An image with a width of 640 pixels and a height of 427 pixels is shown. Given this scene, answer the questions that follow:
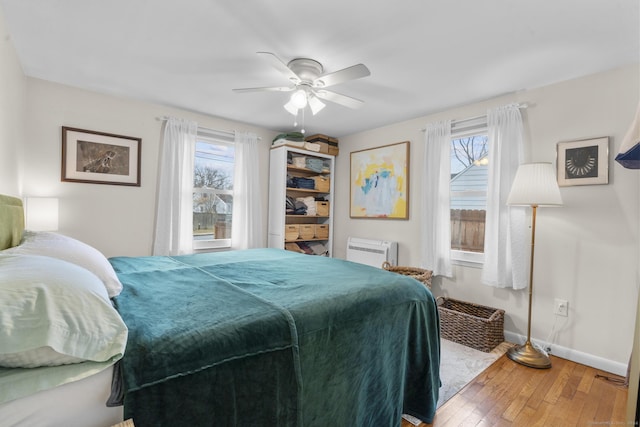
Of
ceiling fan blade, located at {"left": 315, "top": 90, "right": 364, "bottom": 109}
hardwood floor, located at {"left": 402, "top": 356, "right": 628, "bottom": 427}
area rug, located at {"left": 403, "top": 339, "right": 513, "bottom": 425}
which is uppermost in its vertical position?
ceiling fan blade, located at {"left": 315, "top": 90, "right": 364, "bottom": 109}

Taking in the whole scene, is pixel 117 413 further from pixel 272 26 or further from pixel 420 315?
pixel 272 26

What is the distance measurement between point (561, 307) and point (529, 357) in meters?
0.52

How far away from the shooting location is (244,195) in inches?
145

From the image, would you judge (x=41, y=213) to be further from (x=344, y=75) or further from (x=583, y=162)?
(x=583, y=162)

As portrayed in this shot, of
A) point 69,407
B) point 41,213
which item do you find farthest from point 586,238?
point 41,213

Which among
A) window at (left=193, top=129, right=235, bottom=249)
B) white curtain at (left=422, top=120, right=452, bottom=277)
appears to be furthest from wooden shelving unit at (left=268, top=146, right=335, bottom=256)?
white curtain at (left=422, top=120, right=452, bottom=277)

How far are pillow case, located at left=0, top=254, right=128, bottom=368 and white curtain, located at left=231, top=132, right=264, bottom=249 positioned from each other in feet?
9.00

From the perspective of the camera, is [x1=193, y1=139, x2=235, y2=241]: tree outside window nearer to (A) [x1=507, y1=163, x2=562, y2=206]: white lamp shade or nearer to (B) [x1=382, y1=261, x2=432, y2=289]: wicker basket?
(B) [x1=382, y1=261, x2=432, y2=289]: wicker basket

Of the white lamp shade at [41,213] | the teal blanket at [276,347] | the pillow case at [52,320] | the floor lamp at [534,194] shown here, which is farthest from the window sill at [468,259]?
the white lamp shade at [41,213]

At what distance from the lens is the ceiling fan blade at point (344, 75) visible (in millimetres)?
1823

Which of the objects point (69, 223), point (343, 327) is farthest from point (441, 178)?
point (69, 223)

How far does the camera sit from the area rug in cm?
196

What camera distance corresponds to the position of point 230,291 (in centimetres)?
145

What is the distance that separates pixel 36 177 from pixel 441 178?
3816 millimetres
